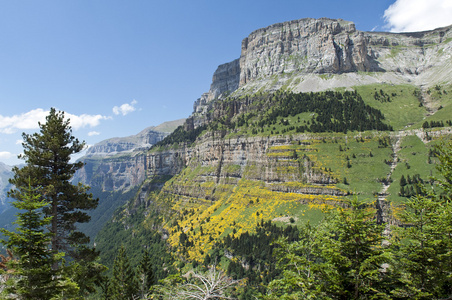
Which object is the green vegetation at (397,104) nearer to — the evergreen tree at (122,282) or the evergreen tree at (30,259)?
the evergreen tree at (122,282)

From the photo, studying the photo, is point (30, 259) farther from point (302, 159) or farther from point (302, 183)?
point (302, 159)

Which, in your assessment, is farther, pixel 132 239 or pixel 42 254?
pixel 132 239

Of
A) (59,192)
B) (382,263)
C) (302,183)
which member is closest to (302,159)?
(302,183)

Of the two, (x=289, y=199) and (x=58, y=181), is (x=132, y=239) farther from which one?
(x=58, y=181)

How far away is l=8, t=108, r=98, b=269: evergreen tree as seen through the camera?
21.4 metres

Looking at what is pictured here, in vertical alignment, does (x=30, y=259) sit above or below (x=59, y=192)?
below

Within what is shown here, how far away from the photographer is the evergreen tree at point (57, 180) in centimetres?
2141

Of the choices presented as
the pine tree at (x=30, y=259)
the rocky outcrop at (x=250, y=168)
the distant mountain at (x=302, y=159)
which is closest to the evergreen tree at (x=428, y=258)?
the pine tree at (x=30, y=259)

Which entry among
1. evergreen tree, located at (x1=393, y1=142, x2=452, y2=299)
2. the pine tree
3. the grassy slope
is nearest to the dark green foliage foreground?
evergreen tree, located at (x1=393, y1=142, x2=452, y2=299)

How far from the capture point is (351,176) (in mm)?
97000

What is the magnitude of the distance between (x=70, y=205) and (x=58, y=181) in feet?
9.52

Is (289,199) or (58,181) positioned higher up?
(58,181)

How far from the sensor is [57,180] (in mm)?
22016

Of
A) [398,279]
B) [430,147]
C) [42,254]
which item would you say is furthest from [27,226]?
[430,147]
